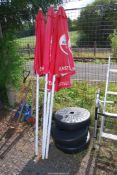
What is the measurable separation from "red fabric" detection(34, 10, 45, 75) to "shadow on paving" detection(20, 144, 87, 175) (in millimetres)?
1224

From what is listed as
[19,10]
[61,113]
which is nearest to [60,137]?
[61,113]

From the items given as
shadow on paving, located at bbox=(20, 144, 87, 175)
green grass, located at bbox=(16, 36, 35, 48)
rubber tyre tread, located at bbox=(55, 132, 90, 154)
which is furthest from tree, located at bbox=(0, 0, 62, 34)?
shadow on paving, located at bbox=(20, 144, 87, 175)

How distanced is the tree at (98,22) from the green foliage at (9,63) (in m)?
1.85

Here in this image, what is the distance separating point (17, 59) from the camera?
456 centimetres

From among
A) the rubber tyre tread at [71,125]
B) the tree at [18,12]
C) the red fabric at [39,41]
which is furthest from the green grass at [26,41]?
the rubber tyre tread at [71,125]

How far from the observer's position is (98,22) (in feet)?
16.9

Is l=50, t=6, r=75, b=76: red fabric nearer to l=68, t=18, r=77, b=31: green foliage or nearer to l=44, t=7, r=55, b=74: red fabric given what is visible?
l=44, t=7, r=55, b=74: red fabric

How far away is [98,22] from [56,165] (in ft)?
11.4

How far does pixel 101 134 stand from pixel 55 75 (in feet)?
3.67

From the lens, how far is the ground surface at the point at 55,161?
2893 mm

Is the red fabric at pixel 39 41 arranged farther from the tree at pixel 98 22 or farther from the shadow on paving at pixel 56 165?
the tree at pixel 98 22

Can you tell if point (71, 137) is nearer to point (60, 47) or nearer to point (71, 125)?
point (71, 125)

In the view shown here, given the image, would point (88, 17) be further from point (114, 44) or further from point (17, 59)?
point (17, 59)

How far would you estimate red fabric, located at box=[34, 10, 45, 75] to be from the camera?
9.41 ft
